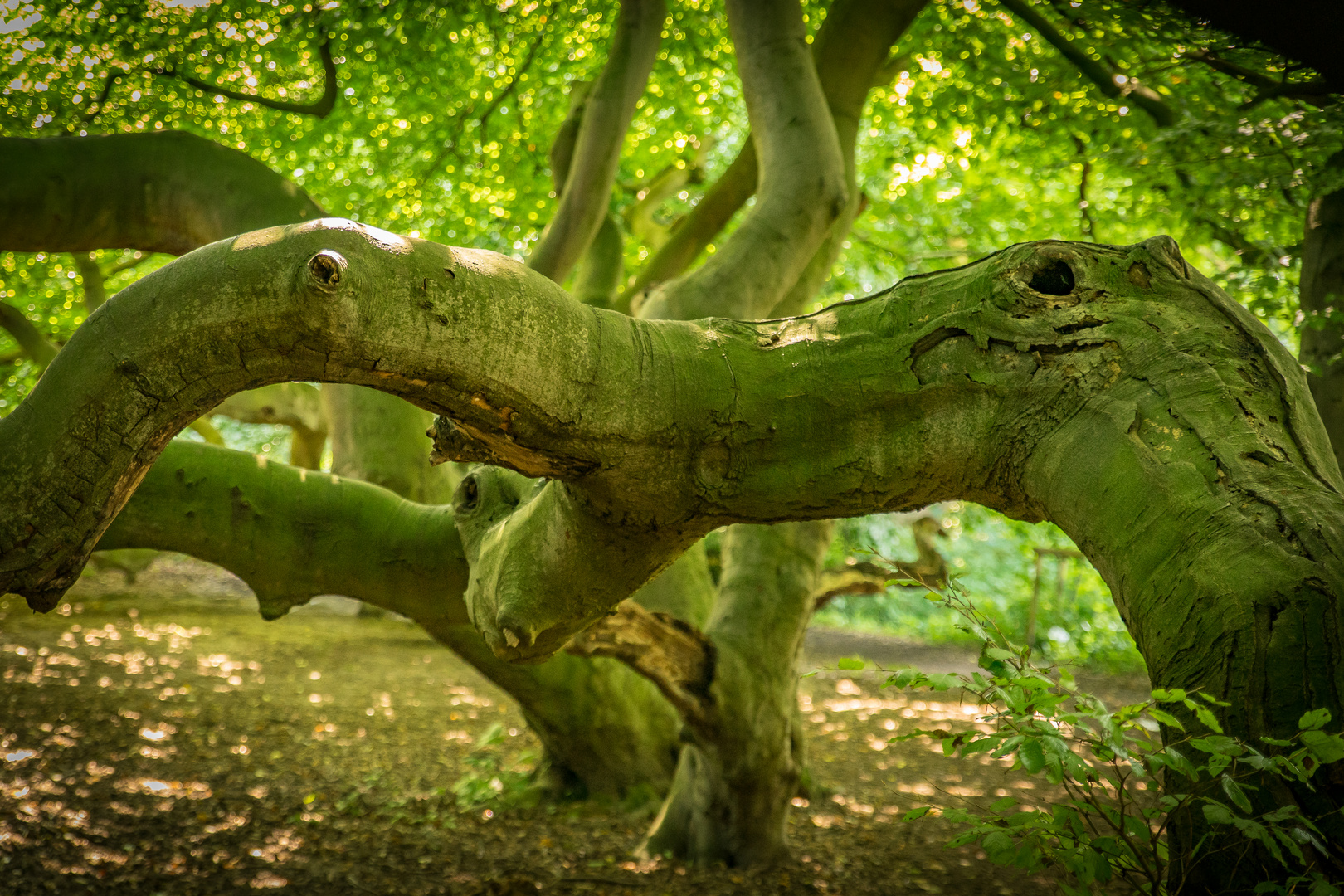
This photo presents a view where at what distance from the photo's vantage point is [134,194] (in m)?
4.50

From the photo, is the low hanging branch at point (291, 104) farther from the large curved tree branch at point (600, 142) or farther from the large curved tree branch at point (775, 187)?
the large curved tree branch at point (775, 187)

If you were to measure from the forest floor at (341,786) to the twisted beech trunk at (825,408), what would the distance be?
33.3 inches

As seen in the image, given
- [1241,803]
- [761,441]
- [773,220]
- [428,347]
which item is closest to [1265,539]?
[1241,803]

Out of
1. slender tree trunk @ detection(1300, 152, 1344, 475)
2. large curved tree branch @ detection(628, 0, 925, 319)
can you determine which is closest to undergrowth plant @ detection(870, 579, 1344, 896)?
large curved tree branch @ detection(628, 0, 925, 319)

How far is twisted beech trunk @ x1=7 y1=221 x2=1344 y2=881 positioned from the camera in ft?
5.68

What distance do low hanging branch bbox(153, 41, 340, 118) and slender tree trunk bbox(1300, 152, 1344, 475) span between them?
243 inches

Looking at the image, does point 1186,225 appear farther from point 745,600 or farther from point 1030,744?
point 1030,744

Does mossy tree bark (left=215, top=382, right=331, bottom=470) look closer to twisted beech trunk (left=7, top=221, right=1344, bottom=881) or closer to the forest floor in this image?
the forest floor

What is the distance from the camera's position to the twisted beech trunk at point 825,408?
68.1 inches

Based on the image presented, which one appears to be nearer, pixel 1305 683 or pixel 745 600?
pixel 1305 683

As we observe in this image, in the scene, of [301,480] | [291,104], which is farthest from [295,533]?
[291,104]

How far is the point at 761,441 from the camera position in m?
2.31

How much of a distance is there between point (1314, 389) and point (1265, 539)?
3.60m

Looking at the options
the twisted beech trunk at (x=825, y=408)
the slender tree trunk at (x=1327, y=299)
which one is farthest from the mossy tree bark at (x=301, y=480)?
the slender tree trunk at (x=1327, y=299)
